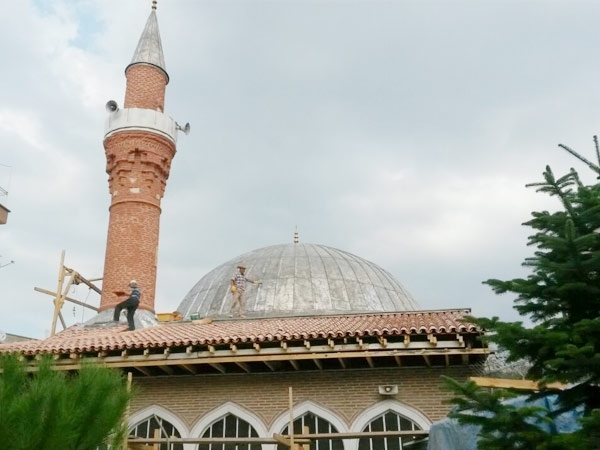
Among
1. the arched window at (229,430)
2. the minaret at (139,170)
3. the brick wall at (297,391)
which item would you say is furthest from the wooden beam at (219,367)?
the minaret at (139,170)

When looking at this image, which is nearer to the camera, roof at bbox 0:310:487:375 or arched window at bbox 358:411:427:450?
roof at bbox 0:310:487:375

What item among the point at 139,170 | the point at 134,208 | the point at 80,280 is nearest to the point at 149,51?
the point at 139,170

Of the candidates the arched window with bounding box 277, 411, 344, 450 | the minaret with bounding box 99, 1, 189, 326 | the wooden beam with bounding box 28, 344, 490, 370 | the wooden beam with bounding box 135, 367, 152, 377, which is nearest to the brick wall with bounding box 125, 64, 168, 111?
the minaret with bounding box 99, 1, 189, 326

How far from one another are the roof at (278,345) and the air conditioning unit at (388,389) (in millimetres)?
652

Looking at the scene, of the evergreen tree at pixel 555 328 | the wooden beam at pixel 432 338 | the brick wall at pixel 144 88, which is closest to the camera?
the evergreen tree at pixel 555 328

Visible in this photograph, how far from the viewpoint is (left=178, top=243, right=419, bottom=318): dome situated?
63.2 feet

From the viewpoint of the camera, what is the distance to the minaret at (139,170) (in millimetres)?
16750

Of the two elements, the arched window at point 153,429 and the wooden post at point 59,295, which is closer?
the arched window at point 153,429

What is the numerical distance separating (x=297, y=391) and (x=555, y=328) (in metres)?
5.86

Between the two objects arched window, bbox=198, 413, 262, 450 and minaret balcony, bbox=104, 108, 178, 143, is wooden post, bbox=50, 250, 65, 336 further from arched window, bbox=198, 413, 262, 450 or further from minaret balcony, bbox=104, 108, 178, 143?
arched window, bbox=198, 413, 262, 450

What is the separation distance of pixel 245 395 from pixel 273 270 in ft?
32.8

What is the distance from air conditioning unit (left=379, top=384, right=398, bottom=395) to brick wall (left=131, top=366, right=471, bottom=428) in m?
0.11

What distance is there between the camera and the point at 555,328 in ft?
19.0

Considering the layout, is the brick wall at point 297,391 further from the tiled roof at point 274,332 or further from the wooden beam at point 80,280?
the wooden beam at point 80,280
